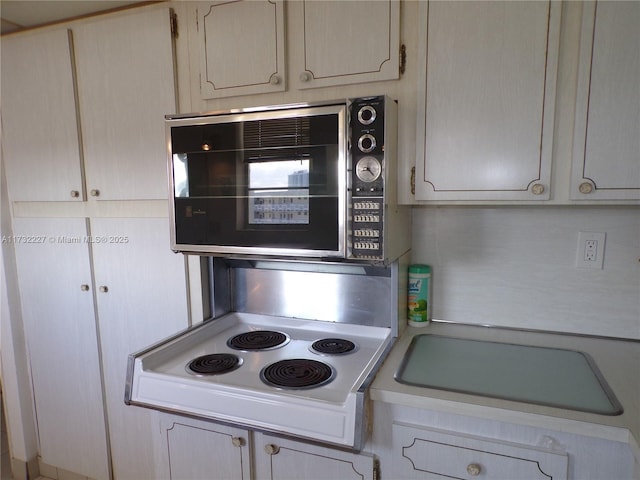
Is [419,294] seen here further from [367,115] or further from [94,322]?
[94,322]

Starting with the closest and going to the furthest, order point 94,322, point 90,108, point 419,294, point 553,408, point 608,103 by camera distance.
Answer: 1. point 553,408
2. point 608,103
3. point 419,294
4. point 90,108
5. point 94,322

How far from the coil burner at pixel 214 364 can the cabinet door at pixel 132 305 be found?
0.36 metres

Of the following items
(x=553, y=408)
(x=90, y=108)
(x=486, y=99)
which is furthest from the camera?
(x=90, y=108)

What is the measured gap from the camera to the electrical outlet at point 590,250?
134 centimetres

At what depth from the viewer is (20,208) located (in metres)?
1.86

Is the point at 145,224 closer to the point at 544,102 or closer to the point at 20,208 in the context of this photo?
the point at 20,208

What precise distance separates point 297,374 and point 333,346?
9.4 inches

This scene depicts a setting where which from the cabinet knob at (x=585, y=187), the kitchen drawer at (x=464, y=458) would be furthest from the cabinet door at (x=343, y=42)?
the kitchen drawer at (x=464, y=458)

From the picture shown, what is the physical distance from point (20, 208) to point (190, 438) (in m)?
1.36

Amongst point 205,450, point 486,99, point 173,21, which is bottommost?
point 205,450

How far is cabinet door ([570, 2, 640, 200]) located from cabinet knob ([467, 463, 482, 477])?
2.56 feet

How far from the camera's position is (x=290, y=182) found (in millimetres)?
1251

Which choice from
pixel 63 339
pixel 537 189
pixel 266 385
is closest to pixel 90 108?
pixel 63 339

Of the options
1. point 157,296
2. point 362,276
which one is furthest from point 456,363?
point 157,296
